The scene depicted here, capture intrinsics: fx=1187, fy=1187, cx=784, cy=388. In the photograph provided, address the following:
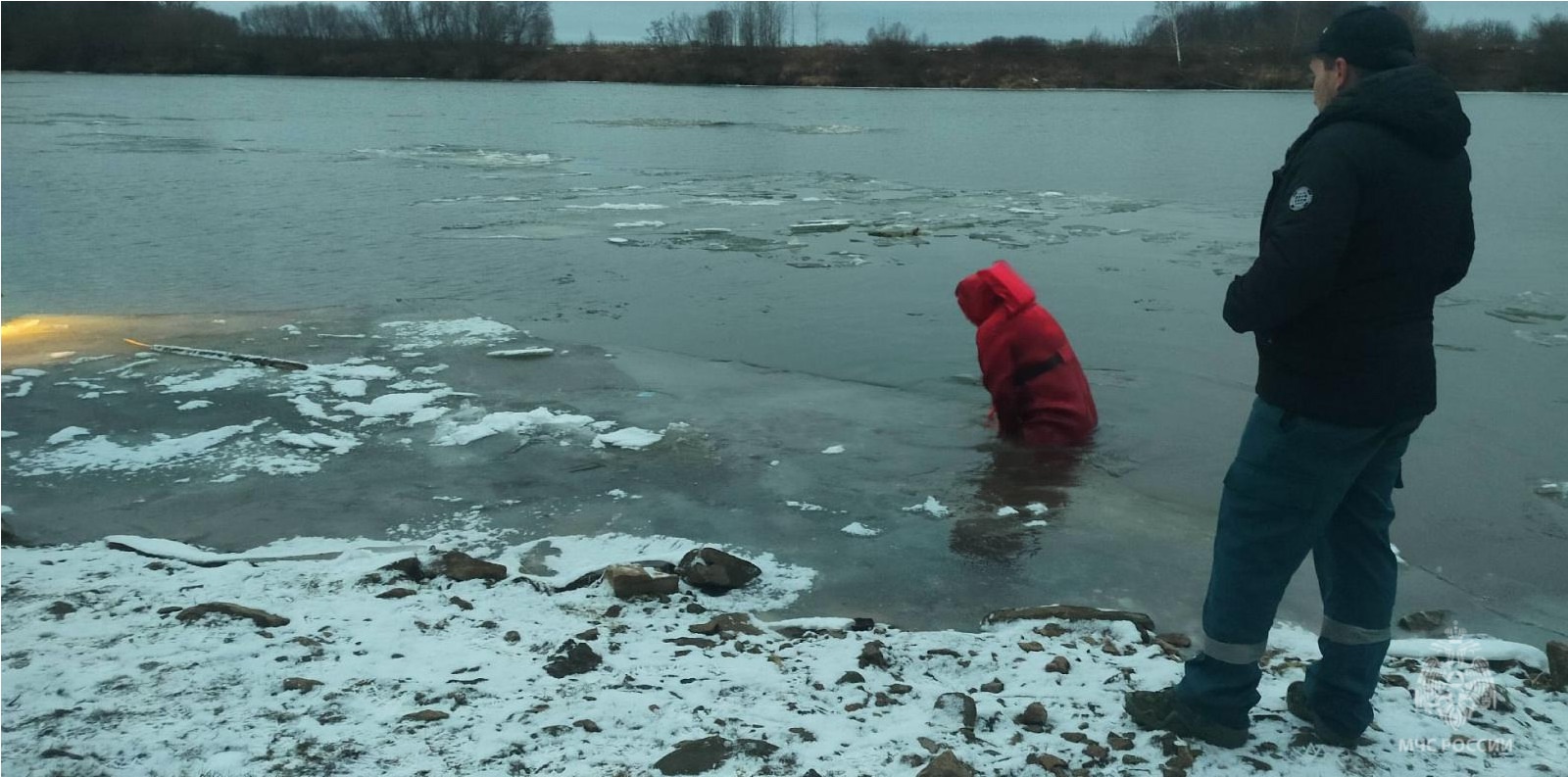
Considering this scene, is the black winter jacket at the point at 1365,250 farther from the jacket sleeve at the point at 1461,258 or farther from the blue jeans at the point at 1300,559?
the blue jeans at the point at 1300,559

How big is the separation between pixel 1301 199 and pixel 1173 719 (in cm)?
145

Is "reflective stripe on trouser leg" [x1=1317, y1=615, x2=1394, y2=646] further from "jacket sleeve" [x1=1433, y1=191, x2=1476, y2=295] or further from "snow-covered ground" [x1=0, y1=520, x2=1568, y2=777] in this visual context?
"jacket sleeve" [x1=1433, y1=191, x2=1476, y2=295]

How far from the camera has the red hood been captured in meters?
6.63

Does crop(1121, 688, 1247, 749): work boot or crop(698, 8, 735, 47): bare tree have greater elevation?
crop(698, 8, 735, 47): bare tree

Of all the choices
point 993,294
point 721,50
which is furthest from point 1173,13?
point 993,294

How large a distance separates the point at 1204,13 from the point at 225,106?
66.8 meters

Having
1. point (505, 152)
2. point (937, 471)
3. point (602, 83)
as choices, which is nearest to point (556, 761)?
point (937, 471)

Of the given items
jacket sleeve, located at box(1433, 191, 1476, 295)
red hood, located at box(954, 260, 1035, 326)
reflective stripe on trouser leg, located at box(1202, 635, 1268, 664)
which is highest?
jacket sleeve, located at box(1433, 191, 1476, 295)

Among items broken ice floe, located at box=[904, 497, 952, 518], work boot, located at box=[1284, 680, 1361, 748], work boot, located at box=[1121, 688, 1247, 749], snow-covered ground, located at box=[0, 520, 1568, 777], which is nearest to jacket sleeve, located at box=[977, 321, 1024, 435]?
broken ice floe, located at box=[904, 497, 952, 518]

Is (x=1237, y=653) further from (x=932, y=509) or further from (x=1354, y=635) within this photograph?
(x=932, y=509)

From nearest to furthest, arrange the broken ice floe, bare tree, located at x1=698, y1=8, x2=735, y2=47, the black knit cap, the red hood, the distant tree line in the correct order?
the black knit cap, the broken ice floe, the red hood, the distant tree line, bare tree, located at x1=698, y1=8, x2=735, y2=47

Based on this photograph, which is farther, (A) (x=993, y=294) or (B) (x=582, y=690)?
(A) (x=993, y=294)

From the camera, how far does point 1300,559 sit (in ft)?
10.2

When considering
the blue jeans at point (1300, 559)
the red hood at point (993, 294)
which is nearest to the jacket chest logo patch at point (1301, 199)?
the blue jeans at point (1300, 559)
